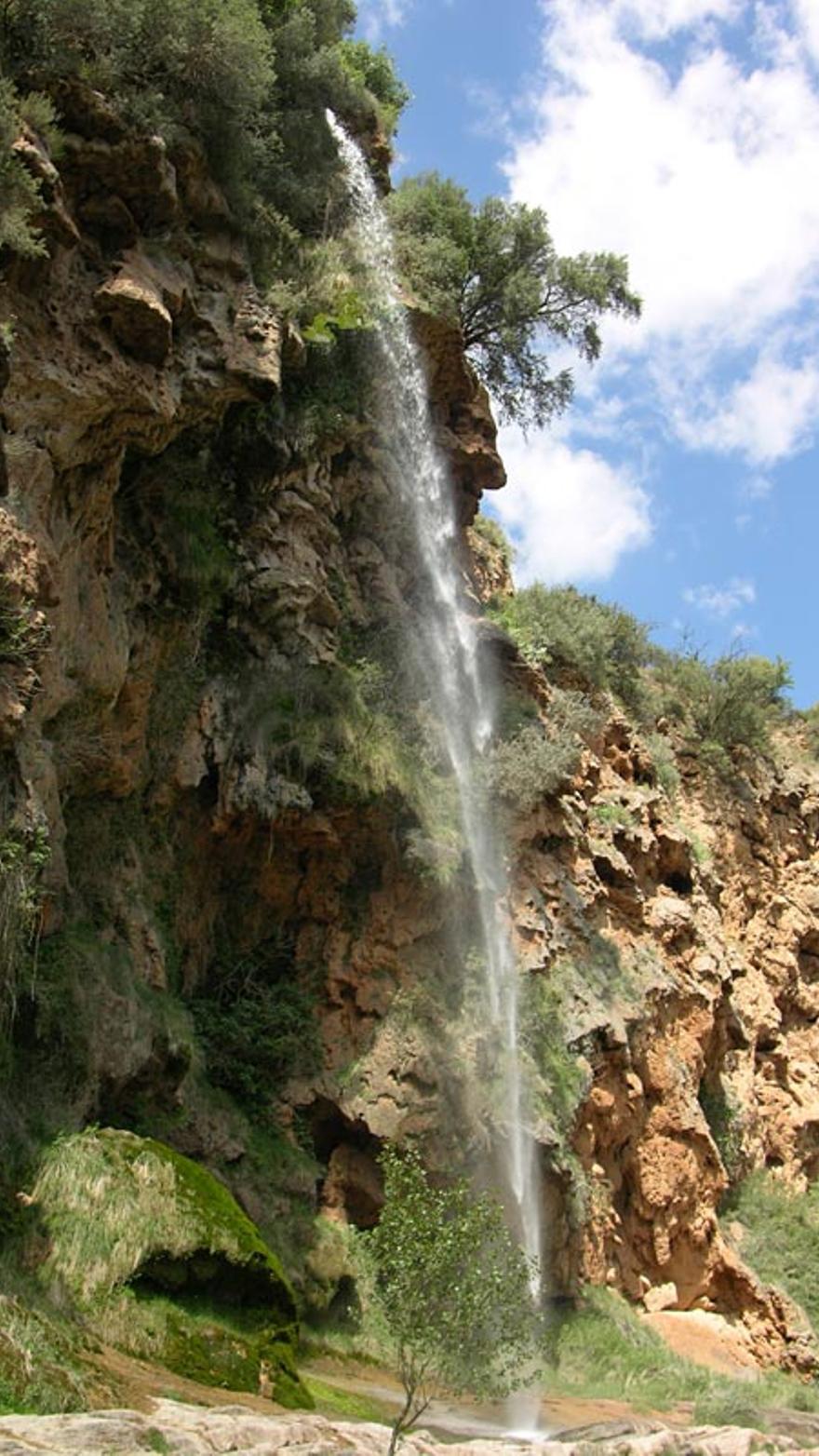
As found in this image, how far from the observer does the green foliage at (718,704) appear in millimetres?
32562

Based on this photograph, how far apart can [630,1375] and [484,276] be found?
19.7m

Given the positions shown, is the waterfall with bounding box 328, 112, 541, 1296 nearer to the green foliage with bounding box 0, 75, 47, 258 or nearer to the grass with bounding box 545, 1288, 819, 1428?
the grass with bounding box 545, 1288, 819, 1428

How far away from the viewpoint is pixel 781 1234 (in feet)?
81.7

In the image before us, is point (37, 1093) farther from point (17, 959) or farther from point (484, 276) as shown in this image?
point (484, 276)

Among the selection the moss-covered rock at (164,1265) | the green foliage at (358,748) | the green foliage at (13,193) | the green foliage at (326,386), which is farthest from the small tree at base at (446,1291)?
the green foliage at (326,386)

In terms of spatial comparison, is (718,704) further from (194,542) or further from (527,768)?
(194,542)

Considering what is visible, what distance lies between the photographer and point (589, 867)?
23.9 m

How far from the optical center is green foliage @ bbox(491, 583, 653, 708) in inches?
1077

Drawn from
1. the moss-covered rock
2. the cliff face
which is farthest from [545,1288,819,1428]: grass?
the moss-covered rock

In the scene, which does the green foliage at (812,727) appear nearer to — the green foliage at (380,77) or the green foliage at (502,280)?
the green foliage at (502,280)

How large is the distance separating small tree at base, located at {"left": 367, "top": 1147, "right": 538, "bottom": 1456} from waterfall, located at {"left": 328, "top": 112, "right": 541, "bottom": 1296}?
659 cm

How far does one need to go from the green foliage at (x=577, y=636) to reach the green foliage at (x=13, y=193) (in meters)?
14.2

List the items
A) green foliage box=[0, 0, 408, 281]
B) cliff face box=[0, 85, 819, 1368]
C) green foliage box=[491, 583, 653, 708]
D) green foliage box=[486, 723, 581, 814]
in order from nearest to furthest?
1. cliff face box=[0, 85, 819, 1368]
2. green foliage box=[0, 0, 408, 281]
3. green foliage box=[486, 723, 581, 814]
4. green foliage box=[491, 583, 653, 708]

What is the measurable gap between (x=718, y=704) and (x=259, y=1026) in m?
18.5
